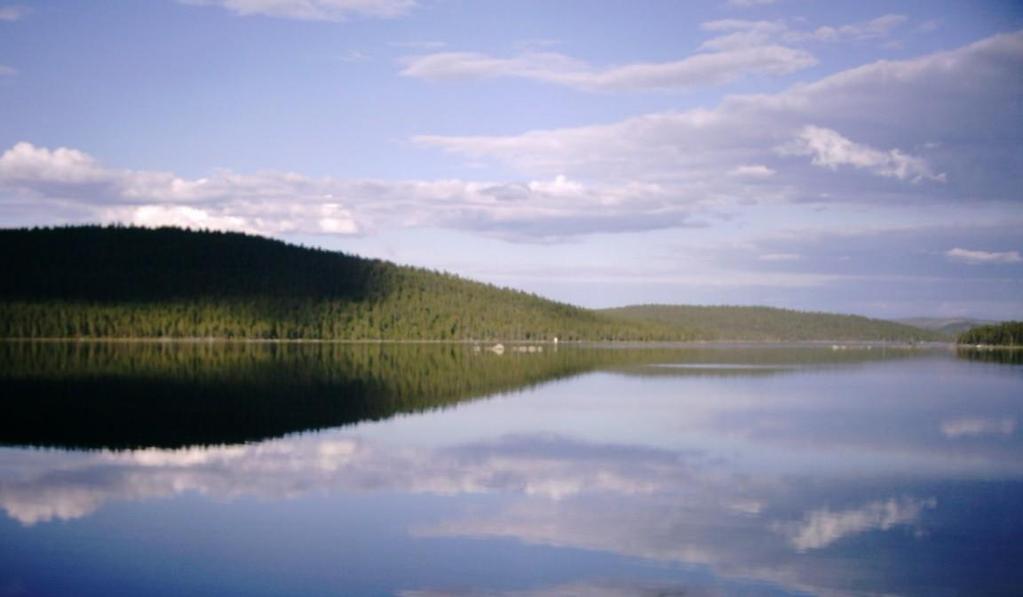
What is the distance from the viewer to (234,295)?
398 ft

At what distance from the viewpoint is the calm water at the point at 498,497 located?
406 inches

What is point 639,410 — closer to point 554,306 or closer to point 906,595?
point 906,595

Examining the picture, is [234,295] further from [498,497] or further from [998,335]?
[498,497]

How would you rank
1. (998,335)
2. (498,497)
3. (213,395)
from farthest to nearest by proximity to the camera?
(998,335) → (213,395) → (498,497)

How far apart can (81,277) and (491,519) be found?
11263 centimetres

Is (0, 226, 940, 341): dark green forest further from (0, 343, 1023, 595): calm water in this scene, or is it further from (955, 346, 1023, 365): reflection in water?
(0, 343, 1023, 595): calm water

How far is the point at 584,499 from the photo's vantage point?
46.9ft

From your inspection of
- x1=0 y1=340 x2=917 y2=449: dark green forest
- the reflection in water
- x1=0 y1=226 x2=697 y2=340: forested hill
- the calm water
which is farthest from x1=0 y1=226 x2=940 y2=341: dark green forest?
the calm water

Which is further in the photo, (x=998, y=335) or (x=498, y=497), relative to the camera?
(x=998, y=335)

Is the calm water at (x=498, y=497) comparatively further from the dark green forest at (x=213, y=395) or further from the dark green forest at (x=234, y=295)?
the dark green forest at (x=234, y=295)

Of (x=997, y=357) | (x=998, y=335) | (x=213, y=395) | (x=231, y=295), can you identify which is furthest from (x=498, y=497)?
(x=998, y=335)

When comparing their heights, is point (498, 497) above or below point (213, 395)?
below

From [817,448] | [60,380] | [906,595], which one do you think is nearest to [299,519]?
[906,595]

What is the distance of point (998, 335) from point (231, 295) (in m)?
104
